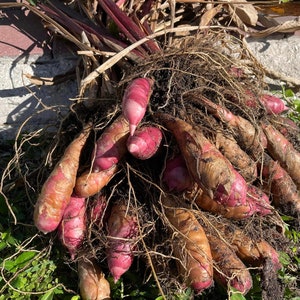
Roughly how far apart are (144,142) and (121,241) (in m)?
0.30

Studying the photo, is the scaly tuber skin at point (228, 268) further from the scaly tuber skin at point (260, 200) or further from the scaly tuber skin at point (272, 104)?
the scaly tuber skin at point (272, 104)

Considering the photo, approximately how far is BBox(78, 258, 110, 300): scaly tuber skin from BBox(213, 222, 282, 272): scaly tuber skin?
1.26 feet

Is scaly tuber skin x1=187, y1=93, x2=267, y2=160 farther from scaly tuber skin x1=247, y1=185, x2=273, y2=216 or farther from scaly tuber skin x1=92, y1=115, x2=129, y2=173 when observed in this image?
scaly tuber skin x1=92, y1=115, x2=129, y2=173

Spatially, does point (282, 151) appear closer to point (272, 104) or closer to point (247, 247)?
point (272, 104)

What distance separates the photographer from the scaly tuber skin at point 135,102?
1300mm

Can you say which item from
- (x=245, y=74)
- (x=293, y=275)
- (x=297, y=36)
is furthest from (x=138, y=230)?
(x=297, y=36)

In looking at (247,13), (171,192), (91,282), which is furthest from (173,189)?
(247,13)

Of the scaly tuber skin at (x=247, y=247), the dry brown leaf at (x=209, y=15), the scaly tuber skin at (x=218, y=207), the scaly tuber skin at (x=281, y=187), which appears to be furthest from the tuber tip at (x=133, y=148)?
the dry brown leaf at (x=209, y=15)

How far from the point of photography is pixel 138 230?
140 centimetres

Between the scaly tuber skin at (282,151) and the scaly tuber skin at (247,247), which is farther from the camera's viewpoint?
the scaly tuber skin at (282,151)

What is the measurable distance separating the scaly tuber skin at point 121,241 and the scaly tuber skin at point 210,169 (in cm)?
25

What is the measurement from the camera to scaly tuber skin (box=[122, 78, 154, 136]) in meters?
1.30

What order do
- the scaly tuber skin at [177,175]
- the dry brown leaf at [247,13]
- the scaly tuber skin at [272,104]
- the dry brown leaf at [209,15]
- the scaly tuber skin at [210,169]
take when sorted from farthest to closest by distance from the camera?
the dry brown leaf at [247,13] < the dry brown leaf at [209,15] < the scaly tuber skin at [272,104] < the scaly tuber skin at [177,175] < the scaly tuber skin at [210,169]

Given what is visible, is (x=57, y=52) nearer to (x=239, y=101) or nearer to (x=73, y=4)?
(x=73, y=4)
